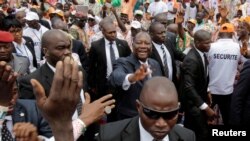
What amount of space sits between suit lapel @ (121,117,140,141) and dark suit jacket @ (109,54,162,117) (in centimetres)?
230

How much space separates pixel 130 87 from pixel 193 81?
3.69 ft

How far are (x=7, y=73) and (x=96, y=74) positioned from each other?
5.29 metres

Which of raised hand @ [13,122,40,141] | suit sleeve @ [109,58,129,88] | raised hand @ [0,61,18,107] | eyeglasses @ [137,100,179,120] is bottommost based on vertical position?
suit sleeve @ [109,58,129,88]

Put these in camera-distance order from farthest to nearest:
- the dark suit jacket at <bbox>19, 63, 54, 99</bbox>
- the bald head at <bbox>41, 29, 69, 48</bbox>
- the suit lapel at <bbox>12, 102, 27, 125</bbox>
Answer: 1. the bald head at <bbox>41, 29, 69, 48</bbox>
2. the dark suit jacket at <bbox>19, 63, 54, 99</bbox>
3. the suit lapel at <bbox>12, 102, 27, 125</bbox>

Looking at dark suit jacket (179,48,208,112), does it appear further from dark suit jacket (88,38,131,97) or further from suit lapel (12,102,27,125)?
suit lapel (12,102,27,125)

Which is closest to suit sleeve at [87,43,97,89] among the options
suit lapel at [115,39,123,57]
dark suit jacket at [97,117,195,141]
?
suit lapel at [115,39,123,57]

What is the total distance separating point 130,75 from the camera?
526 cm

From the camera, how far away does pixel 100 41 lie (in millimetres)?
7656

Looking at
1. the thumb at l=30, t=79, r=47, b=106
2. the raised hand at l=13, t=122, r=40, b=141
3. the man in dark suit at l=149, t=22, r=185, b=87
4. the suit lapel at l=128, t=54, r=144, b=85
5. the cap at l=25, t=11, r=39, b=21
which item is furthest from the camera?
the cap at l=25, t=11, r=39, b=21

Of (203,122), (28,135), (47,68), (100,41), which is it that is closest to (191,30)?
(100,41)

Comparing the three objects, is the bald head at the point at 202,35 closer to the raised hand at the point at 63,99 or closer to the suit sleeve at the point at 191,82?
the suit sleeve at the point at 191,82

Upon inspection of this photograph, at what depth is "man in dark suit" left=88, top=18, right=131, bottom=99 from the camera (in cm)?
743

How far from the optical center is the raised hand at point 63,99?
1676 millimetres

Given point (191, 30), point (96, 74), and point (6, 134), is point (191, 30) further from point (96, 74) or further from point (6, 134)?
point (6, 134)
